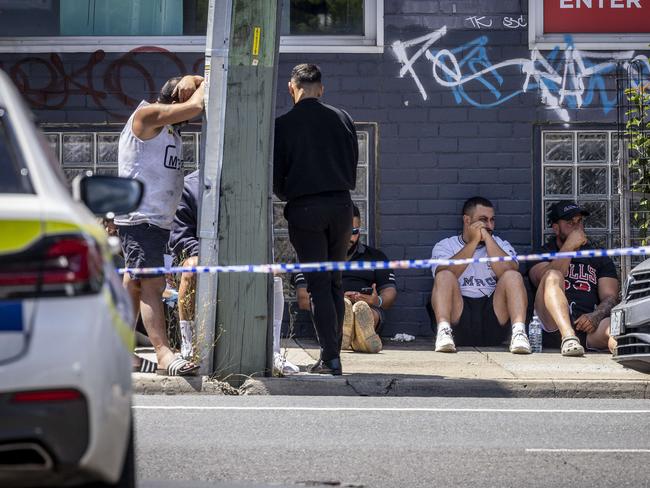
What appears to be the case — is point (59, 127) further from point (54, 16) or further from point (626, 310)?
point (626, 310)

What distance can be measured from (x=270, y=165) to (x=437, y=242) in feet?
13.0

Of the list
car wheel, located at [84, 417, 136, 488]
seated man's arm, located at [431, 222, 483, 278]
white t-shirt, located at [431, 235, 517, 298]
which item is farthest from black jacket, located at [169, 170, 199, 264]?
car wheel, located at [84, 417, 136, 488]

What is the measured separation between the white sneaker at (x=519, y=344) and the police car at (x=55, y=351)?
834 cm

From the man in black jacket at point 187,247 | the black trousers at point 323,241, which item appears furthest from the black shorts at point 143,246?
the black trousers at point 323,241

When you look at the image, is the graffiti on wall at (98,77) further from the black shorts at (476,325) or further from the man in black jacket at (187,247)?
the black shorts at (476,325)

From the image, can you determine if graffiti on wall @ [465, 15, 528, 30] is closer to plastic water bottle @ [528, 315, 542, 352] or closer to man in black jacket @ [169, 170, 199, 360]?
plastic water bottle @ [528, 315, 542, 352]

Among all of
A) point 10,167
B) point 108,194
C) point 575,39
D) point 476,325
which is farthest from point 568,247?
point 10,167

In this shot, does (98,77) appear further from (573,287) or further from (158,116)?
(573,287)

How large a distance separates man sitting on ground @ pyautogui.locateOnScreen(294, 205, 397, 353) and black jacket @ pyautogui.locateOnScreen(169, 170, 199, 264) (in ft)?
6.00

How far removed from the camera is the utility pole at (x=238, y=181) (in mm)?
9727

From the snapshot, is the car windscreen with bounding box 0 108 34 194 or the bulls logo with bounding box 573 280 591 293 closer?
the car windscreen with bounding box 0 108 34 194

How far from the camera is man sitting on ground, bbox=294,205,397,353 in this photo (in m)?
11.8

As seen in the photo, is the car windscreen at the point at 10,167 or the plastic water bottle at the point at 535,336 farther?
the plastic water bottle at the point at 535,336

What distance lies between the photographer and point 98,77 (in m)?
13.5
